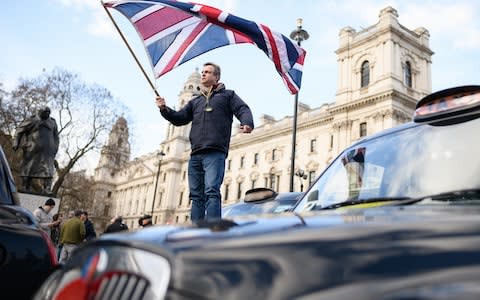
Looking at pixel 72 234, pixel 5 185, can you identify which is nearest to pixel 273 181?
pixel 72 234

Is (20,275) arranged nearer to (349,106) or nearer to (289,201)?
(289,201)

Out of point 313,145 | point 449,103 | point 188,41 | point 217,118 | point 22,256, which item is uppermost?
point 313,145

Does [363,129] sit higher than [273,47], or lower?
higher

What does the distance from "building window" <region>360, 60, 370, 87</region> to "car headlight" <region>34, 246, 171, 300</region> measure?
37843mm

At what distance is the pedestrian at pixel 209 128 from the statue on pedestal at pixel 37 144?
7577 millimetres

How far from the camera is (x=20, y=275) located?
1809mm

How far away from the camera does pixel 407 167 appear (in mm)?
1997

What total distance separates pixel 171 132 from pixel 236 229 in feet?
232

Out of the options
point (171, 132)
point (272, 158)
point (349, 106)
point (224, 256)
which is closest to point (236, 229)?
point (224, 256)

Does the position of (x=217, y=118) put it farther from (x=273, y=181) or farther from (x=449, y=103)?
(x=273, y=181)

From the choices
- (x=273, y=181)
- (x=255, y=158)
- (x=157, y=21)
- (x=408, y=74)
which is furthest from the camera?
(x=255, y=158)

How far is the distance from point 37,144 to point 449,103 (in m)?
11.1

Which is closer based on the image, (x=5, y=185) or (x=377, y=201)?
(x=377, y=201)

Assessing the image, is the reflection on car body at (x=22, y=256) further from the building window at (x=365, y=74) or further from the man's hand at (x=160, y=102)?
the building window at (x=365, y=74)
